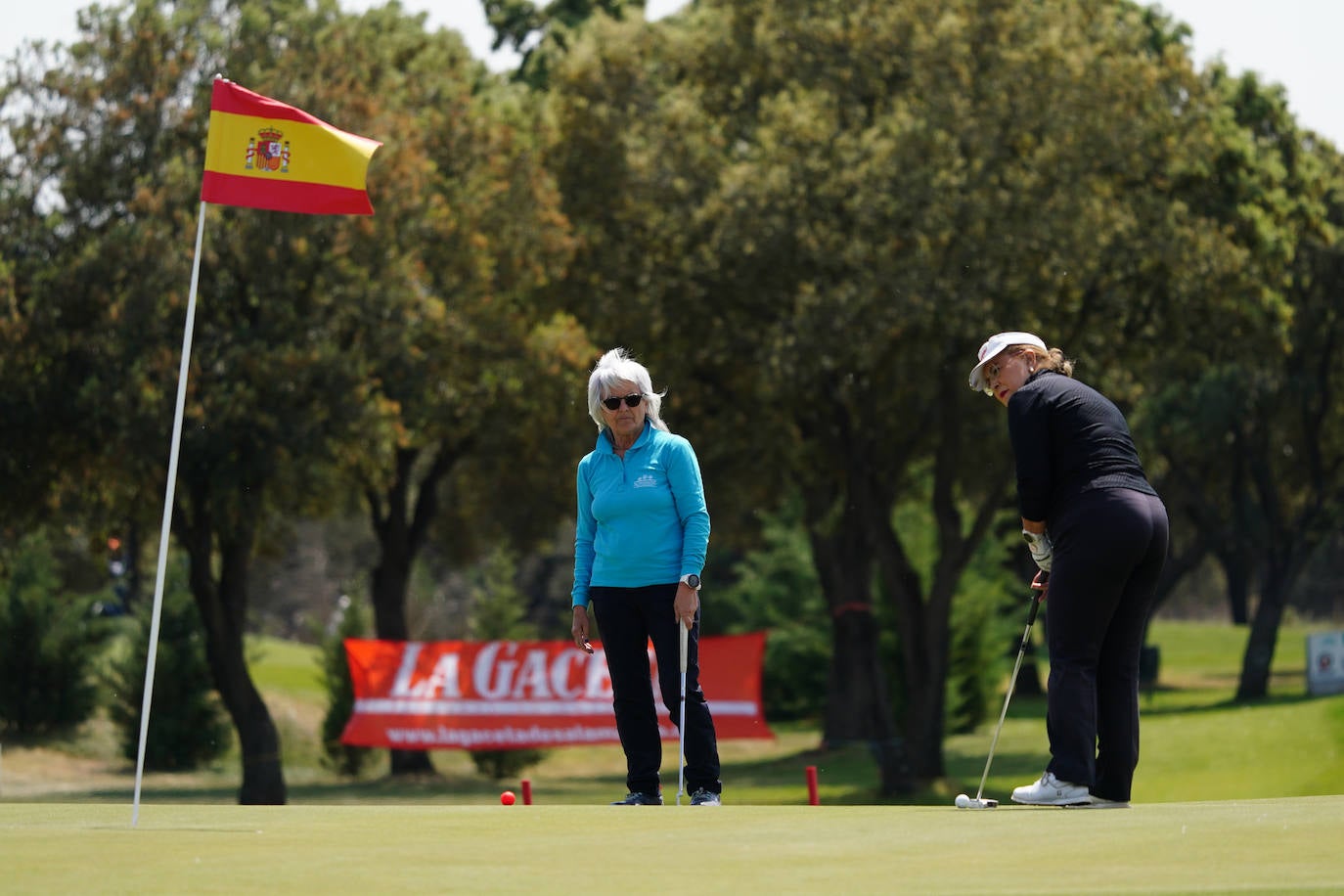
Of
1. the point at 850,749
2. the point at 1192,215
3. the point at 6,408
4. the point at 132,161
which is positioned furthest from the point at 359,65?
the point at 850,749

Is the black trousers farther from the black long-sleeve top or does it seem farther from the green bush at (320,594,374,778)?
the green bush at (320,594,374,778)

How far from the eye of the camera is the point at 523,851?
6238 millimetres

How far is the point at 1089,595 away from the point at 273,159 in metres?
4.52

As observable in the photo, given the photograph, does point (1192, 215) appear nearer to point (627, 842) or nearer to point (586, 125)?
point (586, 125)

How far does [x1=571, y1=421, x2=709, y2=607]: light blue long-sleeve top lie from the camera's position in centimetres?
865

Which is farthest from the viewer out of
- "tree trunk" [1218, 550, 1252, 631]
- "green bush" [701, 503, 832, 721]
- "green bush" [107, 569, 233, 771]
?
"tree trunk" [1218, 550, 1252, 631]

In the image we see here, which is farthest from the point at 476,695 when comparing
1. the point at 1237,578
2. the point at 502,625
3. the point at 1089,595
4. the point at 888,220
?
the point at 1237,578

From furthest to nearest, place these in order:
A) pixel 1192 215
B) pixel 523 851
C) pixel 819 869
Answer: pixel 1192 215 < pixel 523 851 < pixel 819 869

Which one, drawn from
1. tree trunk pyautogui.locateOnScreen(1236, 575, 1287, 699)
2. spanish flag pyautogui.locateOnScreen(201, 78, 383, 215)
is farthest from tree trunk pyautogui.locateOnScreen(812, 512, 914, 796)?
spanish flag pyautogui.locateOnScreen(201, 78, 383, 215)

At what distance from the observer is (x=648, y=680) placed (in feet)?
29.2

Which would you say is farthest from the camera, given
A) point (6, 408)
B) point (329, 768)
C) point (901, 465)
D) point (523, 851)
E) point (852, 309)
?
point (329, 768)

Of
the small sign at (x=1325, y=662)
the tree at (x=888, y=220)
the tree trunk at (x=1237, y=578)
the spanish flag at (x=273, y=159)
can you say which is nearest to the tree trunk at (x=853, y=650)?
the tree at (x=888, y=220)

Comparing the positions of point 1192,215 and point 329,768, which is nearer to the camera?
point 1192,215

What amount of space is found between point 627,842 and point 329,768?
1075 inches
